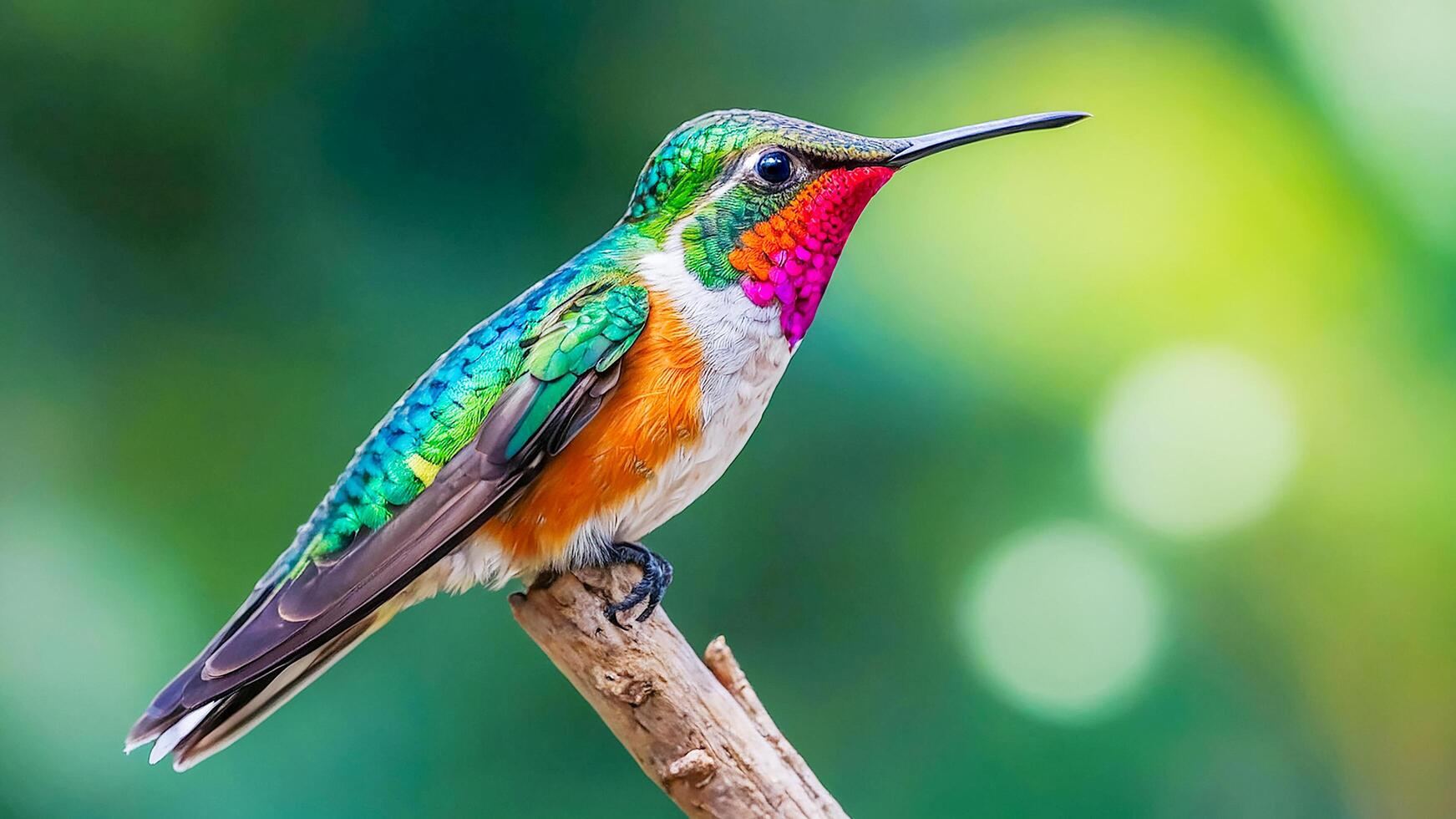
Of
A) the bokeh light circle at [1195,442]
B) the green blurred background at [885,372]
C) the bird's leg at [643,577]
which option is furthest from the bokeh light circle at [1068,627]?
the bird's leg at [643,577]

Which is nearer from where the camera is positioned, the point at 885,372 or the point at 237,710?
the point at 237,710

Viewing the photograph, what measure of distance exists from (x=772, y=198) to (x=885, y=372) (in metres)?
1.49

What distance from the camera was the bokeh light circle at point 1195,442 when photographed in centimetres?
375

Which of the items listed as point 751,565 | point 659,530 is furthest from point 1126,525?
point 659,530

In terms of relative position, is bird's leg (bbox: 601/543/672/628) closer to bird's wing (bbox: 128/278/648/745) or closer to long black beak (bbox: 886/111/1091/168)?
bird's wing (bbox: 128/278/648/745)

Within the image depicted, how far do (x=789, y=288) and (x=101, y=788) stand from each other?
2301 mm

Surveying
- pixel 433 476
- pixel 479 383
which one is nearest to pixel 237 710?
pixel 433 476

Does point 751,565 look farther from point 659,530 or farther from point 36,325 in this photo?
point 36,325

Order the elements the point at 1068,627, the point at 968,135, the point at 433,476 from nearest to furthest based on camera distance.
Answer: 1. the point at 433,476
2. the point at 968,135
3. the point at 1068,627

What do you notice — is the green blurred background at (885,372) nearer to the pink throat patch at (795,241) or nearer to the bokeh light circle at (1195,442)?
the bokeh light circle at (1195,442)

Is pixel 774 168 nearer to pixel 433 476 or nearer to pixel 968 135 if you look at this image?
pixel 968 135

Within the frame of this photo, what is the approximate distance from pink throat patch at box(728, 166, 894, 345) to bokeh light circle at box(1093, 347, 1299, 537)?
170 cm

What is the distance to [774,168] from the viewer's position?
2.35m

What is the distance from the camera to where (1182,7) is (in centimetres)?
383
